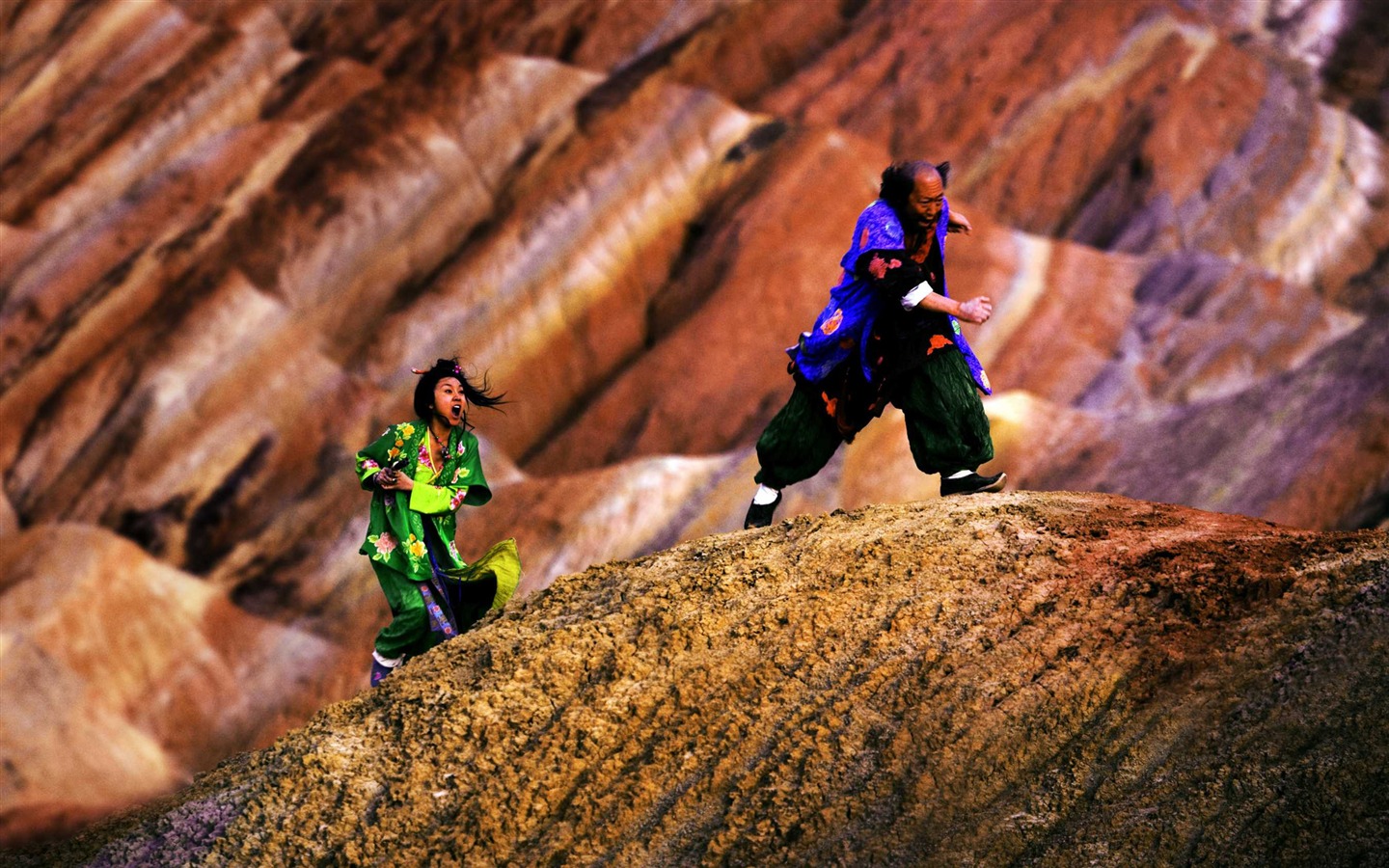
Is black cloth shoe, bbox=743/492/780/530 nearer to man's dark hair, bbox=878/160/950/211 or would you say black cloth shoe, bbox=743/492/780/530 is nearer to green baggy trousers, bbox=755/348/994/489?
green baggy trousers, bbox=755/348/994/489

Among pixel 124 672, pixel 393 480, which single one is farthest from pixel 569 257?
pixel 393 480

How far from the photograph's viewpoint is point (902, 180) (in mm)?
4812

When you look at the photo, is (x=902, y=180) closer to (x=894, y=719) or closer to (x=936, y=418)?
(x=936, y=418)

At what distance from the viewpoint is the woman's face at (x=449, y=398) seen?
5195 millimetres

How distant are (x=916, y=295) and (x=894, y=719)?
1491mm

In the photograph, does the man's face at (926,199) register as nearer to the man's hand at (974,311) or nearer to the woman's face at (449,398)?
the man's hand at (974,311)

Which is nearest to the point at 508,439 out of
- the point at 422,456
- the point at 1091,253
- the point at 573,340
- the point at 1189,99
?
the point at 573,340

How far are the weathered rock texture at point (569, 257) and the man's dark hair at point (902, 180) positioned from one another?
17.6 ft

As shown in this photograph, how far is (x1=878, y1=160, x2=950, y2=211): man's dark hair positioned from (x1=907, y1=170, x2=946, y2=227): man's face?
13 millimetres

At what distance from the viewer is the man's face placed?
4.78 meters

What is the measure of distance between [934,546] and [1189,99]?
10.9 meters

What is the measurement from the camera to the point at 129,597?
1155 cm

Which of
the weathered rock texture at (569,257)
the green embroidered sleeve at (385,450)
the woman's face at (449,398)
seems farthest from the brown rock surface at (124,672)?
the woman's face at (449,398)

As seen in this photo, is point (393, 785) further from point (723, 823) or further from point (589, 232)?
point (589, 232)
